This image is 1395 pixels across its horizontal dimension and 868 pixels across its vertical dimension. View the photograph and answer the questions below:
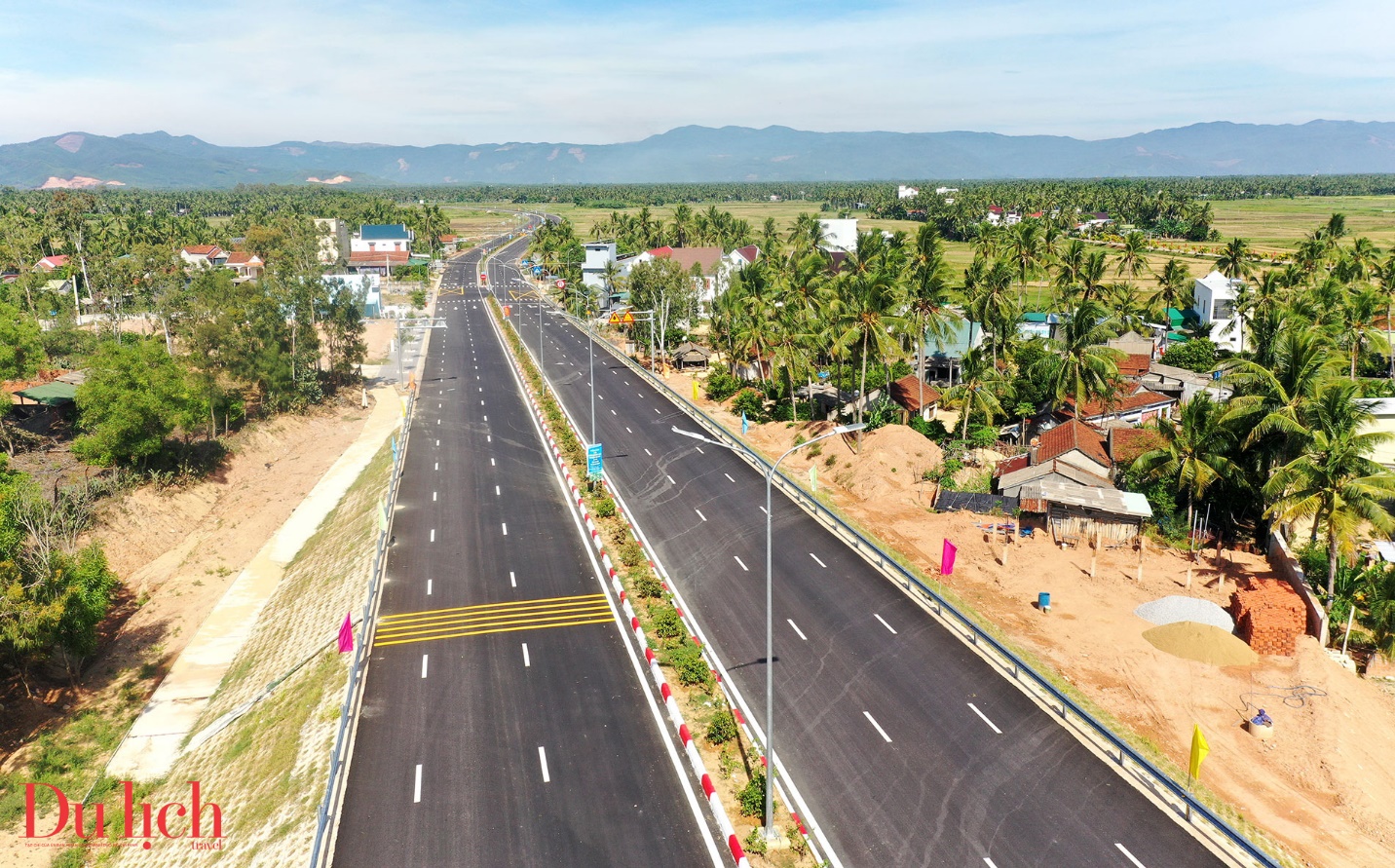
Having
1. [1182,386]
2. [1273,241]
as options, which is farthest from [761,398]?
[1273,241]

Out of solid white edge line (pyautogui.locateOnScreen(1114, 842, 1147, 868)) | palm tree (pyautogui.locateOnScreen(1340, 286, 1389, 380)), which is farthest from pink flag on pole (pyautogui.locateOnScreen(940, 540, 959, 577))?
palm tree (pyautogui.locateOnScreen(1340, 286, 1389, 380))

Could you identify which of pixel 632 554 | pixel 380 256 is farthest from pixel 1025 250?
pixel 380 256

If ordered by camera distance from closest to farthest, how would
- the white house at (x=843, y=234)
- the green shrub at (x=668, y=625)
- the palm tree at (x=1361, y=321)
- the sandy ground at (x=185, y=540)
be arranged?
1. the green shrub at (x=668, y=625)
2. the sandy ground at (x=185, y=540)
3. the palm tree at (x=1361, y=321)
4. the white house at (x=843, y=234)

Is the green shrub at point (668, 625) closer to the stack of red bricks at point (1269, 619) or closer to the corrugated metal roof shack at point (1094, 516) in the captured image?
the corrugated metal roof shack at point (1094, 516)

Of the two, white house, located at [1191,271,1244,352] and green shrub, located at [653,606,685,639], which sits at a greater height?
white house, located at [1191,271,1244,352]

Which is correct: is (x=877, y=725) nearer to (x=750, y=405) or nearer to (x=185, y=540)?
(x=750, y=405)

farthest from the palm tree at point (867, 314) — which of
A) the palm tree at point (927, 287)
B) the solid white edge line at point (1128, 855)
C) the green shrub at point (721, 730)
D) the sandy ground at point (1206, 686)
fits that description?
the solid white edge line at point (1128, 855)

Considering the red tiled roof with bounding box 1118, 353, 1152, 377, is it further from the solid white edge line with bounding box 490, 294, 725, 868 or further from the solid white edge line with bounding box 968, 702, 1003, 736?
the solid white edge line with bounding box 968, 702, 1003, 736

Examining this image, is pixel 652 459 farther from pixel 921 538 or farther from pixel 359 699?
pixel 359 699
